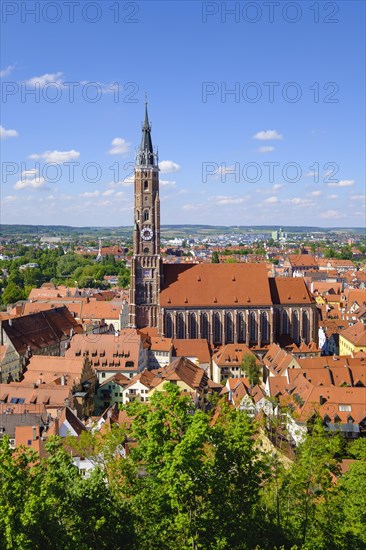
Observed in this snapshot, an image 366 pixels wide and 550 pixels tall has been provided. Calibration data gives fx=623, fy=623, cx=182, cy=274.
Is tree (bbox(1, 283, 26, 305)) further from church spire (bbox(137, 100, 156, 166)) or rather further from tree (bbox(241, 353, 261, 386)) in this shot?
tree (bbox(241, 353, 261, 386))

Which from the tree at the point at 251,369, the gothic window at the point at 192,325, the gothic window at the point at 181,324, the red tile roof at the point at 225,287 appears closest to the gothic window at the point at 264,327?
the red tile roof at the point at 225,287

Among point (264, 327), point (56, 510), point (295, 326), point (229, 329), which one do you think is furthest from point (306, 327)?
point (56, 510)

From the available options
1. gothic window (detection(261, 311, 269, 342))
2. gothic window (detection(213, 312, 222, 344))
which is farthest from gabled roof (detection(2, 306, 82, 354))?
gothic window (detection(261, 311, 269, 342))

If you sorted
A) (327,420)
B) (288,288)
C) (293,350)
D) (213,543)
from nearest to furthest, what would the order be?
(213,543) < (327,420) < (293,350) < (288,288)

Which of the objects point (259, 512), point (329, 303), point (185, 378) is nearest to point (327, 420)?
point (185, 378)

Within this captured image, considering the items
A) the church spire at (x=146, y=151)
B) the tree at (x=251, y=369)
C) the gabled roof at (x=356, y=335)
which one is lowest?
the tree at (x=251, y=369)

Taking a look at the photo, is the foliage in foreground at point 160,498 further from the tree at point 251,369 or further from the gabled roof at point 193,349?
the gabled roof at point 193,349

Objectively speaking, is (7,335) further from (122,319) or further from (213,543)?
(213,543)
